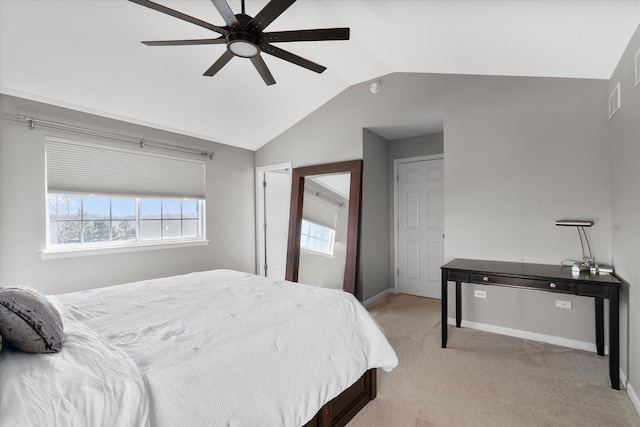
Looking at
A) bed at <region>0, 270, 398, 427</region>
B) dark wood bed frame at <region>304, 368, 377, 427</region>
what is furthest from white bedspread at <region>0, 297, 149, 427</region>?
dark wood bed frame at <region>304, 368, 377, 427</region>

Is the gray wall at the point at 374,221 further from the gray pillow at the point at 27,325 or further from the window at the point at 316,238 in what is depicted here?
the gray pillow at the point at 27,325

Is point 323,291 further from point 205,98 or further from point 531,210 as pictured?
point 205,98

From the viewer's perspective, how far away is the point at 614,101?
2.43 meters

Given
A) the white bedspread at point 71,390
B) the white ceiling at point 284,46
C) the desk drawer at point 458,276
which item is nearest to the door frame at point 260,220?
the white ceiling at point 284,46

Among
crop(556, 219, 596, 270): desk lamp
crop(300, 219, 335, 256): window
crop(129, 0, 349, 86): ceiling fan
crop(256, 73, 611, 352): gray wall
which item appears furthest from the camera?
crop(300, 219, 335, 256): window

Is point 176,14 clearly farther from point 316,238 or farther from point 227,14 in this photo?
point 316,238

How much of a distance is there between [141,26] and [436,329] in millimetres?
3945

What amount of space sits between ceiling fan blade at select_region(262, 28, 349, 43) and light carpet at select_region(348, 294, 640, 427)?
2338 mm

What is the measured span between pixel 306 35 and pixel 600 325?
326 cm

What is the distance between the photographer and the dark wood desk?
217 centimetres

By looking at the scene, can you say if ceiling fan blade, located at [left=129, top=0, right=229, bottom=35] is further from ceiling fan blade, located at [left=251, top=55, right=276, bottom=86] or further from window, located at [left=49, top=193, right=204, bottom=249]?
window, located at [left=49, top=193, right=204, bottom=249]

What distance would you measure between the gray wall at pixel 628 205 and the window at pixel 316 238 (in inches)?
112

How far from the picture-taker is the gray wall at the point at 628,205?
6.41 ft

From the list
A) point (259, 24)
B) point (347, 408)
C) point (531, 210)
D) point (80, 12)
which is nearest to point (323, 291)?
point (347, 408)
